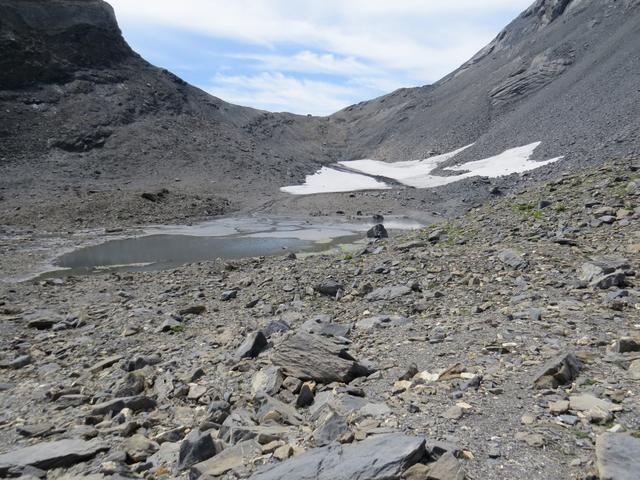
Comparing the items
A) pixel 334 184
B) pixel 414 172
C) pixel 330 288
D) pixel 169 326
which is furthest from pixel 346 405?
pixel 414 172

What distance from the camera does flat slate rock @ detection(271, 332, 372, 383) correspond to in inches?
258

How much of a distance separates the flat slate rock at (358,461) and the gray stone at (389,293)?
581 centimetres

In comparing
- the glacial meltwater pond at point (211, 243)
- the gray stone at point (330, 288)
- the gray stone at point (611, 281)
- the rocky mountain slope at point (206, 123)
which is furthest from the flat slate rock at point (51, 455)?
the rocky mountain slope at point (206, 123)

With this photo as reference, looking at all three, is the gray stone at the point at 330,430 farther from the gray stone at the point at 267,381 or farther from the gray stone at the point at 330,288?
the gray stone at the point at 330,288

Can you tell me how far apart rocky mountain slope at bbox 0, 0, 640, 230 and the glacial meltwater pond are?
17.0ft

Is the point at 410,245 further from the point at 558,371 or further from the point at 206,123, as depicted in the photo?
the point at 206,123

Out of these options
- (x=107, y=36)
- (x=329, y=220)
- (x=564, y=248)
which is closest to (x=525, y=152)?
(x=329, y=220)

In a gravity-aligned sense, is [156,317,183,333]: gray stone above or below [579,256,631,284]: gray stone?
below

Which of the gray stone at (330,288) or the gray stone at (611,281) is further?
the gray stone at (330,288)

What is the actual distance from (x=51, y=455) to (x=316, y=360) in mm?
3324

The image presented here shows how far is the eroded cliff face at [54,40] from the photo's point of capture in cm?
5497

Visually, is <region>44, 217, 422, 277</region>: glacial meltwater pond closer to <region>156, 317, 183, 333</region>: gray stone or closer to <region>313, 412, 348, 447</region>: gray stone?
<region>156, 317, 183, 333</region>: gray stone

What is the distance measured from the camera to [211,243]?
91.2ft

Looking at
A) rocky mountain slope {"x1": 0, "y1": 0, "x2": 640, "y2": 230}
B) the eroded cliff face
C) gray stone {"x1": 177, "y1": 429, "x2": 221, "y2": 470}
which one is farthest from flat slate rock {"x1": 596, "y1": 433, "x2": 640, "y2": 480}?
the eroded cliff face
